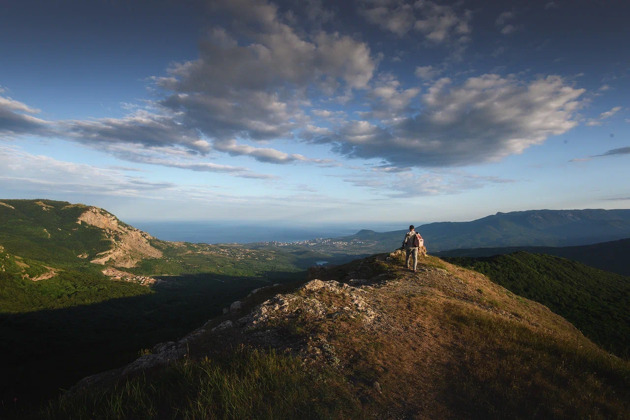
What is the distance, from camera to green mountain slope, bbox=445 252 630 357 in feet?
145

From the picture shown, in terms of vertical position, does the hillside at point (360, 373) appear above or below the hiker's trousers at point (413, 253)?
below

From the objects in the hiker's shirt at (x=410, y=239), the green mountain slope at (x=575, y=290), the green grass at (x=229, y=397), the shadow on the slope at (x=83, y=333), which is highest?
the hiker's shirt at (x=410, y=239)

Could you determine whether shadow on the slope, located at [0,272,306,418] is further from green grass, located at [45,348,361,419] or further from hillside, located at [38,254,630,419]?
green grass, located at [45,348,361,419]

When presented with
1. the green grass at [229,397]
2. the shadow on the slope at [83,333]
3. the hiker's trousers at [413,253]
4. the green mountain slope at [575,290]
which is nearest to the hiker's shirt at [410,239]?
the hiker's trousers at [413,253]

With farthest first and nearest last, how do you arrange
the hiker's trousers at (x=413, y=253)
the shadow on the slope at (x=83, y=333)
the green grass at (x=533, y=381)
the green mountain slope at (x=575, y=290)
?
the shadow on the slope at (x=83, y=333)
the green mountain slope at (x=575, y=290)
the hiker's trousers at (x=413, y=253)
the green grass at (x=533, y=381)

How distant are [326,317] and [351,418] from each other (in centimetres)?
665

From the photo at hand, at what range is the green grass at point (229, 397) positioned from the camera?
614cm

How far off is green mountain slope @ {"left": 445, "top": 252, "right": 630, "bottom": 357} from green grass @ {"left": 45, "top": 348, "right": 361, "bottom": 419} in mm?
48191

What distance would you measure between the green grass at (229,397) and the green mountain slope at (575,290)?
48191mm

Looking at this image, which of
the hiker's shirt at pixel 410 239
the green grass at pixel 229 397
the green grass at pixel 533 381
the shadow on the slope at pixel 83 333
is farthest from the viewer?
the shadow on the slope at pixel 83 333

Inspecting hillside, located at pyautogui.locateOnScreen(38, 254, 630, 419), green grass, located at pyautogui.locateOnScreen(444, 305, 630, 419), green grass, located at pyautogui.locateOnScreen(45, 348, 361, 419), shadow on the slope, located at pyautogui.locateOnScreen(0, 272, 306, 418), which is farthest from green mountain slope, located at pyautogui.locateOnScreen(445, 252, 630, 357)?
shadow on the slope, located at pyautogui.locateOnScreen(0, 272, 306, 418)

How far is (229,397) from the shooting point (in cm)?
624

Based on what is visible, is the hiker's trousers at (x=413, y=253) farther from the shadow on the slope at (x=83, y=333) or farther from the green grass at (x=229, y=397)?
the shadow on the slope at (x=83, y=333)

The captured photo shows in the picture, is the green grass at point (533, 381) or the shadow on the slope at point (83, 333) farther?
the shadow on the slope at point (83, 333)
